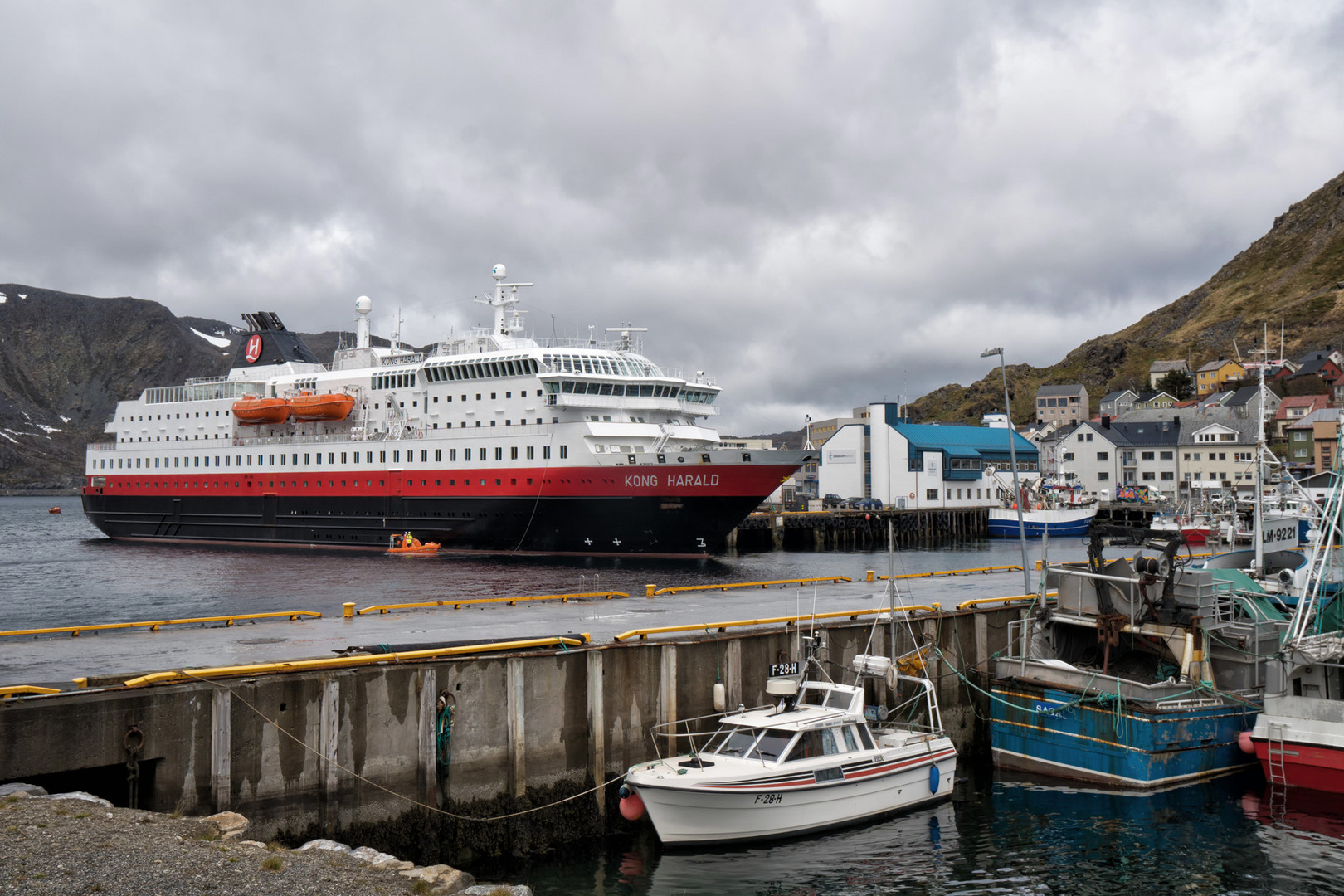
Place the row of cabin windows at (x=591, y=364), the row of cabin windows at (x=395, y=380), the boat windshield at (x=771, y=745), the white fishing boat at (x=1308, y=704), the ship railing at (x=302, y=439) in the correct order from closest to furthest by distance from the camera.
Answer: the boat windshield at (x=771, y=745) < the white fishing boat at (x=1308, y=704) < the row of cabin windows at (x=591, y=364) < the row of cabin windows at (x=395, y=380) < the ship railing at (x=302, y=439)

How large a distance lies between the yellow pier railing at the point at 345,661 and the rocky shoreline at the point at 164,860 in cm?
182

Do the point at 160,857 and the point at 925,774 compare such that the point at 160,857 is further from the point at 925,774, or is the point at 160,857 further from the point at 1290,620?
the point at 1290,620

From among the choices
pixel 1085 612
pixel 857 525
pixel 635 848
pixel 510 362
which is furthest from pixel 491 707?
pixel 857 525

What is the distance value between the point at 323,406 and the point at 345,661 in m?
43.6

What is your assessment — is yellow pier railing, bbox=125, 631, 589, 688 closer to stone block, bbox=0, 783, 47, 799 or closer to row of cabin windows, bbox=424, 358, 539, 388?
stone block, bbox=0, 783, 47, 799

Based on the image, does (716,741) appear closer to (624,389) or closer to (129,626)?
(129,626)

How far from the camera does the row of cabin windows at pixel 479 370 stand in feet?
150

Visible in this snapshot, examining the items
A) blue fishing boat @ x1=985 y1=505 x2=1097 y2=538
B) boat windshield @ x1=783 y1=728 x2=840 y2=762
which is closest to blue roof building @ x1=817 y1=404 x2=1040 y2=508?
blue fishing boat @ x1=985 y1=505 x2=1097 y2=538

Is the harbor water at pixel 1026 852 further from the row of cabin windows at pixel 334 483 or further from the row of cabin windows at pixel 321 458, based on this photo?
the row of cabin windows at pixel 334 483

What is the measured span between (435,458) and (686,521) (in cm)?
1445

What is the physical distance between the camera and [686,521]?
41.6m

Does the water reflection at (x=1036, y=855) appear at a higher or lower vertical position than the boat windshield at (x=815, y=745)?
lower

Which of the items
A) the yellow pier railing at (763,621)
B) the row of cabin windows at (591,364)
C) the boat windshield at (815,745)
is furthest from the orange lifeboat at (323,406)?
the boat windshield at (815,745)

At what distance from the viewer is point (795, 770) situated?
1300 cm
